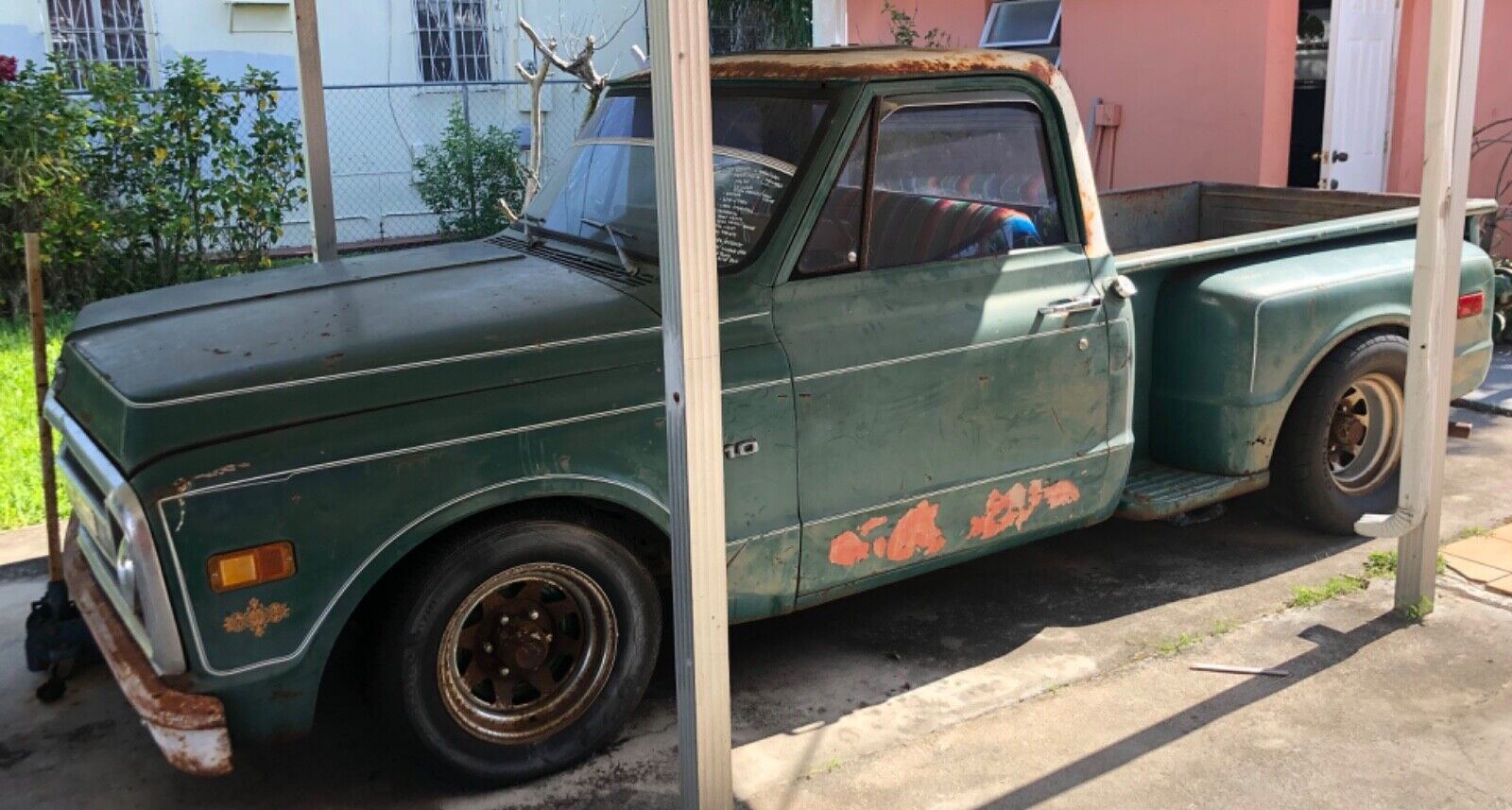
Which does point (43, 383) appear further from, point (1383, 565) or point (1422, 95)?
point (1422, 95)

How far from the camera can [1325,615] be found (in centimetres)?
468

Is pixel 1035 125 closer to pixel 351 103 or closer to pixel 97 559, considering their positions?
pixel 97 559

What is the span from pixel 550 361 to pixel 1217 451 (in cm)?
265

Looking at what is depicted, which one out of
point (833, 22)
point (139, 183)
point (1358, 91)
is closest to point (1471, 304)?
point (1358, 91)

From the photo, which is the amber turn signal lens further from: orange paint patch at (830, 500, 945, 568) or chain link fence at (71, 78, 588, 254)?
chain link fence at (71, 78, 588, 254)

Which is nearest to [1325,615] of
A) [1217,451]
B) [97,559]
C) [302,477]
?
[1217,451]

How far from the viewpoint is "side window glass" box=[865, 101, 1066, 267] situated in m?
4.12

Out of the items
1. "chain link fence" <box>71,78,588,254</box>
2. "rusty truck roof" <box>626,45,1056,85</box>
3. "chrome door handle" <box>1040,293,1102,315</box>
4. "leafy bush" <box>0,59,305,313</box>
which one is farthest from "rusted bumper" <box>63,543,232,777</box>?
"chain link fence" <box>71,78,588,254</box>

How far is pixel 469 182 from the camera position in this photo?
1299 cm

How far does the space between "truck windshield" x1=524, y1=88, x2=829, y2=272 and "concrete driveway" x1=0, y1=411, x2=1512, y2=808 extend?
1415 millimetres

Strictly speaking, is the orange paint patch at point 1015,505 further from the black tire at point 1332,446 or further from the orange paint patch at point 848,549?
the black tire at point 1332,446

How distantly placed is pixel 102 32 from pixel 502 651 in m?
11.5

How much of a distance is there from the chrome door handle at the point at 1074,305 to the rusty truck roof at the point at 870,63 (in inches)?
29.0

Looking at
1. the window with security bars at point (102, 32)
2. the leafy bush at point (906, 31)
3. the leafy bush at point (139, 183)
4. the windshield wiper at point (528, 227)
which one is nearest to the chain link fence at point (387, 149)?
the window with security bars at point (102, 32)
